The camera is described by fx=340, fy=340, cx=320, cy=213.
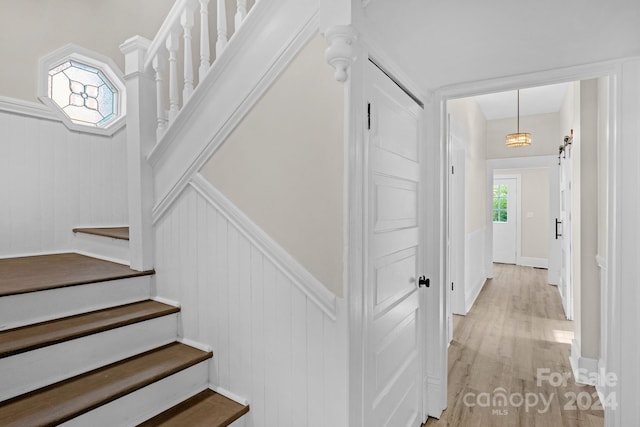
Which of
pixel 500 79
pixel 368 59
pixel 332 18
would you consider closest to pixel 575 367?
pixel 500 79

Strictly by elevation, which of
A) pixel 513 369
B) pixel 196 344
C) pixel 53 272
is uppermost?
pixel 53 272

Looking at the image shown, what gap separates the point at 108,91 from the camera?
3203mm

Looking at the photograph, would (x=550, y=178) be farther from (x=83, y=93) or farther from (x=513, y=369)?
(x=83, y=93)

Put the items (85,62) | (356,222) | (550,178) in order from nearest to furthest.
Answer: (356,222) → (85,62) → (550,178)

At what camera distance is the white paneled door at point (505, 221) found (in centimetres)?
812

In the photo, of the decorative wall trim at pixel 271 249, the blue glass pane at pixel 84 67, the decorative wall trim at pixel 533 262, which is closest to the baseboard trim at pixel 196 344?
the decorative wall trim at pixel 271 249

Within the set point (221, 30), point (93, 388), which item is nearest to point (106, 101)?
point (221, 30)

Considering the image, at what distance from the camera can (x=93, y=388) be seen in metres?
1.43

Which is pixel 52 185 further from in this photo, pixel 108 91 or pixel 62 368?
pixel 62 368

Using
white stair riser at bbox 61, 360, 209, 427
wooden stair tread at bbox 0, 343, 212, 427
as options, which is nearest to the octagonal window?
wooden stair tread at bbox 0, 343, 212, 427

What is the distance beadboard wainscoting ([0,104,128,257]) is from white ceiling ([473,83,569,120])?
4.67 meters

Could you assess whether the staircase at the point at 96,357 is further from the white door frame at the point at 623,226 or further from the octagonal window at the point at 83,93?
the white door frame at the point at 623,226

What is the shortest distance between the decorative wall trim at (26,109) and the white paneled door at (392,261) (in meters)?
2.72

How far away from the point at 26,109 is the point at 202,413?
2.64m
